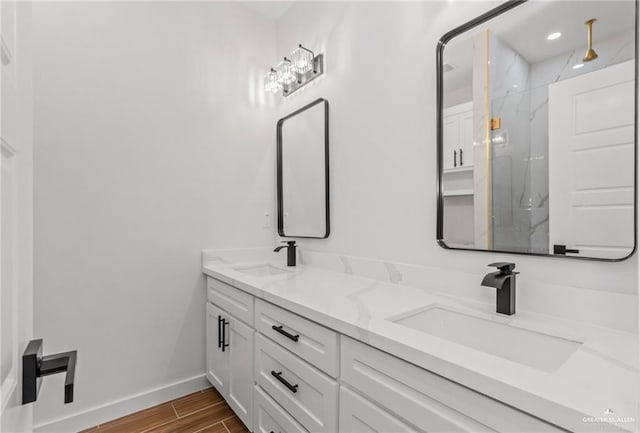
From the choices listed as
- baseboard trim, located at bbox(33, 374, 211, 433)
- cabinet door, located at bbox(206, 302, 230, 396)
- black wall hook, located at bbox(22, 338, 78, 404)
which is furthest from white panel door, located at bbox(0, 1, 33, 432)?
baseboard trim, located at bbox(33, 374, 211, 433)

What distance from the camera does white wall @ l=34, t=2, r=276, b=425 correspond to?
5.63ft

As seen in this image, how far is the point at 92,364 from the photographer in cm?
181

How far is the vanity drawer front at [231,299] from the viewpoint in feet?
5.27

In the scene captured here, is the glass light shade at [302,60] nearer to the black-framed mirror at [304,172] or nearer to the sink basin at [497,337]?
the black-framed mirror at [304,172]

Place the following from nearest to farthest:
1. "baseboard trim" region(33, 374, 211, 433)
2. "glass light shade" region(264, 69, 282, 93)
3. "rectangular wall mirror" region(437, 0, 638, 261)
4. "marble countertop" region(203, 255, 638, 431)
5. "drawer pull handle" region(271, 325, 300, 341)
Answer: "marble countertop" region(203, 255, 638, 431) → "rectangular wall mirror" region(437, 0, 638, 261) → "drawer pull handle" region(271, 325, 300, 341) → "baseboard trim" region(33, 374, 211, 433) → "glass light shade" region(264, 69, 282, 93)

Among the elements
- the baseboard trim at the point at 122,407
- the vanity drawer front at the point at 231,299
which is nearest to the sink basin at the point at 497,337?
the vanity drawer front at the point at 231,299

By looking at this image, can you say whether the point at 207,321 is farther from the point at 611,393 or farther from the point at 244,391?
Result: the point at 611,393

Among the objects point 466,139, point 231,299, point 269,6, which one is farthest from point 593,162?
point 269,6

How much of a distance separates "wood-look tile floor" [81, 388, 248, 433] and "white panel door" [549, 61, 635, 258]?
1.78 m

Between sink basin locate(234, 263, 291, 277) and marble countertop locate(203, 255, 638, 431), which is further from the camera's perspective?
sink basin locate(234, 263, 291, 277)

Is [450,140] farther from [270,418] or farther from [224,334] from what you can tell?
[224,334]

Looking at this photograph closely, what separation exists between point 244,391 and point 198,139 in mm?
1540

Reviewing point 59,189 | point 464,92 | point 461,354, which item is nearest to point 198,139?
point 59,189

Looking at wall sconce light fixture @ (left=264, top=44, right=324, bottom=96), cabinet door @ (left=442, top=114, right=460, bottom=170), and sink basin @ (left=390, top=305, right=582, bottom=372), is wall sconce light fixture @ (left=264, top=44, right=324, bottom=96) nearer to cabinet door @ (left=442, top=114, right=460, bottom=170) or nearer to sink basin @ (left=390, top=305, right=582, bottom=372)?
cabinet door @ (left=442, top=114, right=460, bottom=170)
